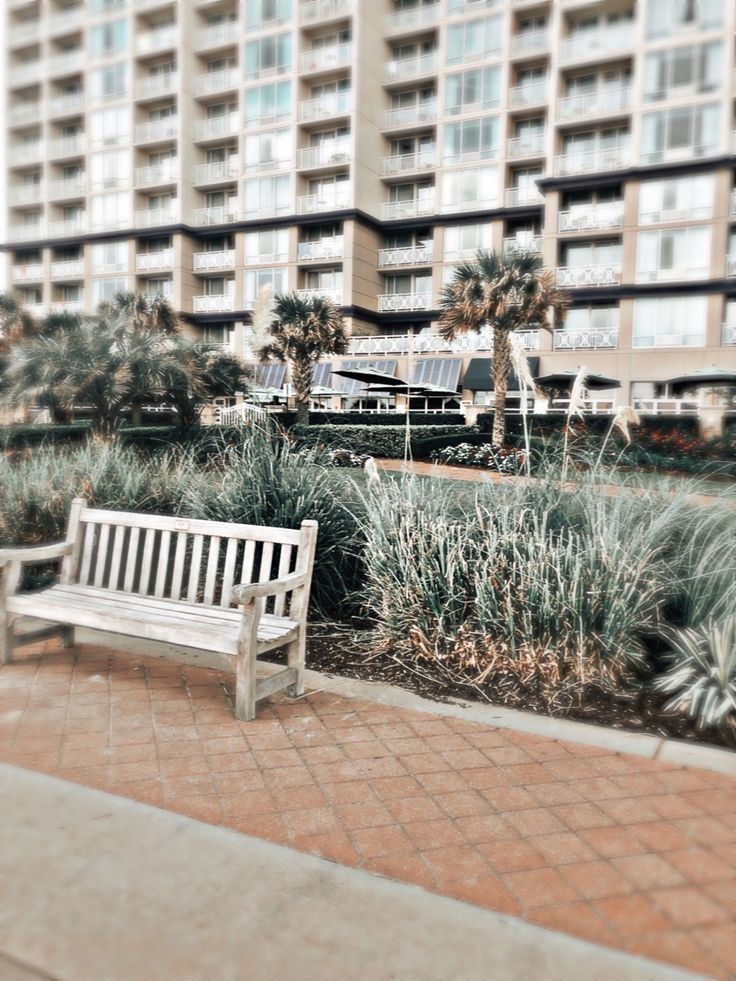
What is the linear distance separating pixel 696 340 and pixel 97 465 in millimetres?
27324

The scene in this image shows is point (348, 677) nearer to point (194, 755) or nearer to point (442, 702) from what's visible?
point (442, 702)

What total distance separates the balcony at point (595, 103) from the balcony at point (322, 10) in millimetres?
11666

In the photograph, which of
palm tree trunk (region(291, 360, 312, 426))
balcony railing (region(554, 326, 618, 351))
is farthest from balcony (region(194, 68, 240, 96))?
palm tree trunk (region(291, 360, 312, 426))

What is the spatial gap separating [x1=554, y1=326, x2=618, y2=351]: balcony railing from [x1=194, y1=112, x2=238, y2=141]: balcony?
20.6m

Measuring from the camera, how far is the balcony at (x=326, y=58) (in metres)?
35.5

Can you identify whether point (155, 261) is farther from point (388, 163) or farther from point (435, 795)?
point (435, 795)

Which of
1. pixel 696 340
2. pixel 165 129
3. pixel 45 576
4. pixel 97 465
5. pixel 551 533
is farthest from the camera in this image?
pixel 165 129

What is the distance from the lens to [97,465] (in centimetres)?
722

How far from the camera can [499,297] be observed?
66.8 feet

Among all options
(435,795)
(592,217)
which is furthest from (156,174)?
(435,795)

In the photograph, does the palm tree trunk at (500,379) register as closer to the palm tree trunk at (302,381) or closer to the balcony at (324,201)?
the palm tree trunk at (302,381)

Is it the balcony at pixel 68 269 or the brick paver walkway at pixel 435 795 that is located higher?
the balcony at pixel 68 269

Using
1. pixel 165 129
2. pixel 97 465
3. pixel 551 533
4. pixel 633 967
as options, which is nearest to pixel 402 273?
pixel 165 129

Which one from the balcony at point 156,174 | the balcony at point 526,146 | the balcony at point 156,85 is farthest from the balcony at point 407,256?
the balcony at point 156,85
